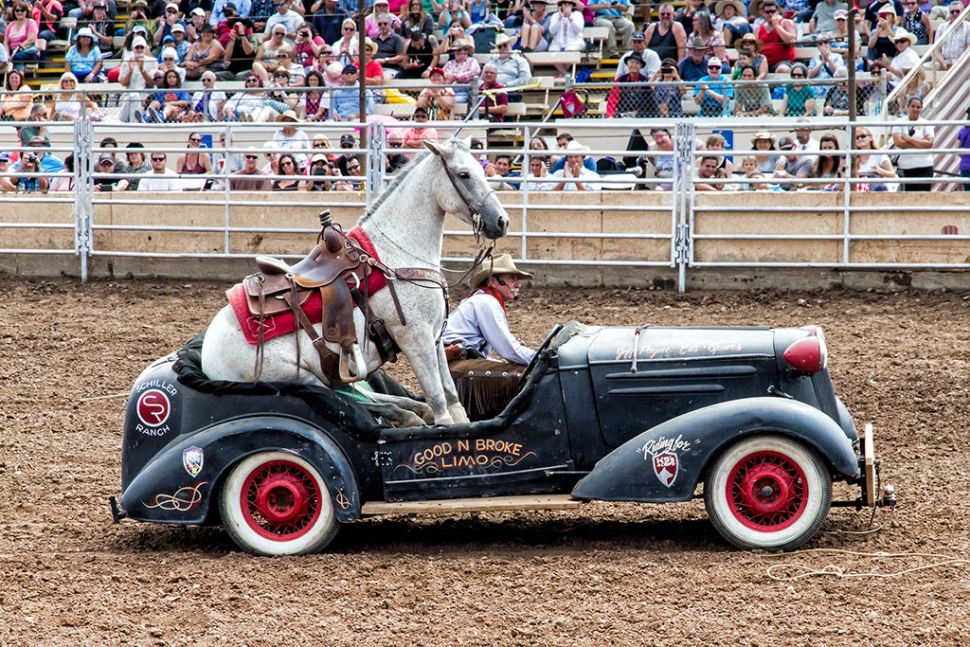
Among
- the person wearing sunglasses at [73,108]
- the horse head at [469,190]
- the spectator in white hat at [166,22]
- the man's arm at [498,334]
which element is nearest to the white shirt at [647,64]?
the person wearing sunglasses at [73,108]

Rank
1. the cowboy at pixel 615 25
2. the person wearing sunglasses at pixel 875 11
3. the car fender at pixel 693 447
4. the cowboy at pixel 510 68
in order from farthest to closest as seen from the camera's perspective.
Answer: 1. the cowboy at pixel 615 25
2. the cowboy at pixel 510 68
3. the person wearing sunglasses at pixel 875 11
4. the car fender at pixel 693 447

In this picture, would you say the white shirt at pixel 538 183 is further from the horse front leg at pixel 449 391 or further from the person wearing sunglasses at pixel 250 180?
the horse front leg at pixel 449 391

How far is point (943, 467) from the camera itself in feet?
24.9

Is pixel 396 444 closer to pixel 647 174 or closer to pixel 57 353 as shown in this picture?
pixel 57 353

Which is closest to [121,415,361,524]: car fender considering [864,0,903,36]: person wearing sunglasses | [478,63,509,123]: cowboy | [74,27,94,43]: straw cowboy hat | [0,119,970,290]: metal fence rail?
[0,119,970,290]: metal fence rail

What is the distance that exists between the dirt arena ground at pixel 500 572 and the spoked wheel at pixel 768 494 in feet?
0.40

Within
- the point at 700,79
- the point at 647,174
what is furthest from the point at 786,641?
the point at 700,79

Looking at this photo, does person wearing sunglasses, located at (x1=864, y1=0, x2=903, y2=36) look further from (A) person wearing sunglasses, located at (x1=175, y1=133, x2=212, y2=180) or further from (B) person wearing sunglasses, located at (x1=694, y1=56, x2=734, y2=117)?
(A) person wearing sunglasses, located at (x1=175, y1=133, x2=212, y2=180)

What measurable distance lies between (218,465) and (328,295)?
3.12ft

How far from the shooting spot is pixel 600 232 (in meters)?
13.4

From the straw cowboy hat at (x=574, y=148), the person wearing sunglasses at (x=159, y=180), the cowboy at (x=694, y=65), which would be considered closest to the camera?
the straw cowboy hat at (x=574, y=148)

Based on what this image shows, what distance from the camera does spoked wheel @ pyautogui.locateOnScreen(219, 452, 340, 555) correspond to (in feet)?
19.6

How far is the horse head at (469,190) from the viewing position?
20.6 ft

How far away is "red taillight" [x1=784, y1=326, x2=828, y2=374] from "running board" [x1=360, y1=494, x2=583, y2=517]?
3.82ft
